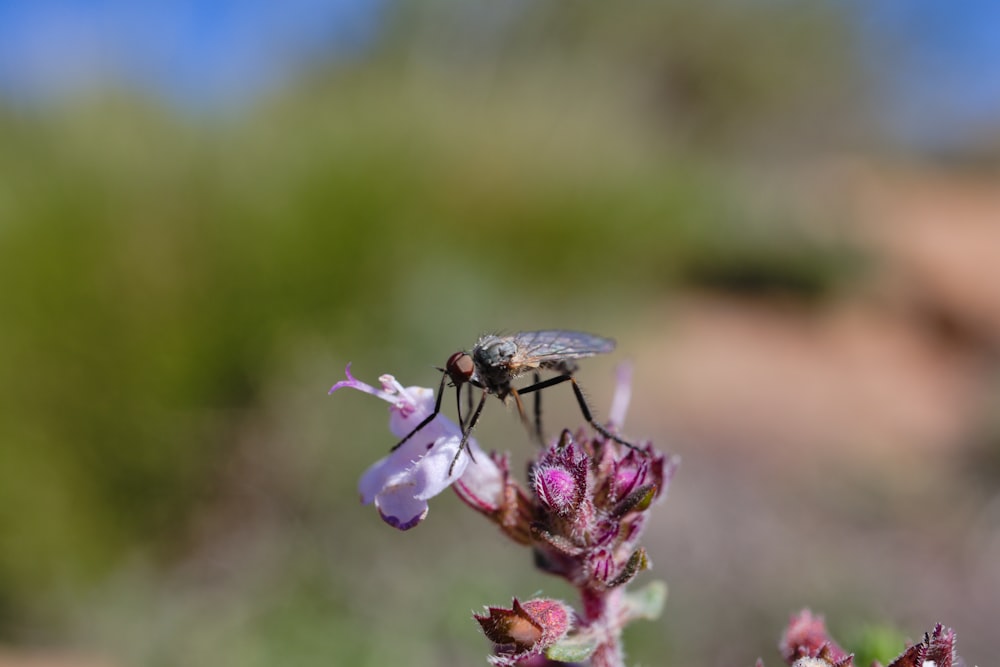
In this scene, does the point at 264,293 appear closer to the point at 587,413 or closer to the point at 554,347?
the point at 554,347

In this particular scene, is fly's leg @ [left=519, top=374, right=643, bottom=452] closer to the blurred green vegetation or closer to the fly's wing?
the fly's wing

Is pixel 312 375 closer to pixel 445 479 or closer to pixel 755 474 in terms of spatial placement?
pixel 755 474

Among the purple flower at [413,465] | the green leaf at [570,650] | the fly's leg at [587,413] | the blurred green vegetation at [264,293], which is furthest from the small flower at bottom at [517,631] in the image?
the blurred green vegetation at [264,293]

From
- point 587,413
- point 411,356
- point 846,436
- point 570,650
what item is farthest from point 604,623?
point 846,436

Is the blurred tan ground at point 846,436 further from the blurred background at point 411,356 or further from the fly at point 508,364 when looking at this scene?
the fly at point 508,364

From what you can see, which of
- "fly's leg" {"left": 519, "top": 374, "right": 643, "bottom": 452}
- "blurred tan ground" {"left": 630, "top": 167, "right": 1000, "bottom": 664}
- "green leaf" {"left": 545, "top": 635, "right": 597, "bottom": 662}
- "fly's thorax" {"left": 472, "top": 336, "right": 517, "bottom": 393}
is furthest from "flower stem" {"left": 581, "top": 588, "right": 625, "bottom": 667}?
"blurred tan ground" {"left": 630, "top": 167, "right": 1000, "bottom": 664}

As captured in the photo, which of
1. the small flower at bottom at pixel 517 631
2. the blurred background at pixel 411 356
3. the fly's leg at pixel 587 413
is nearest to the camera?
the small flower at bottom at pixel 517 631

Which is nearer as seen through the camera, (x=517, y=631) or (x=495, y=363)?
(x=517, y=631)
